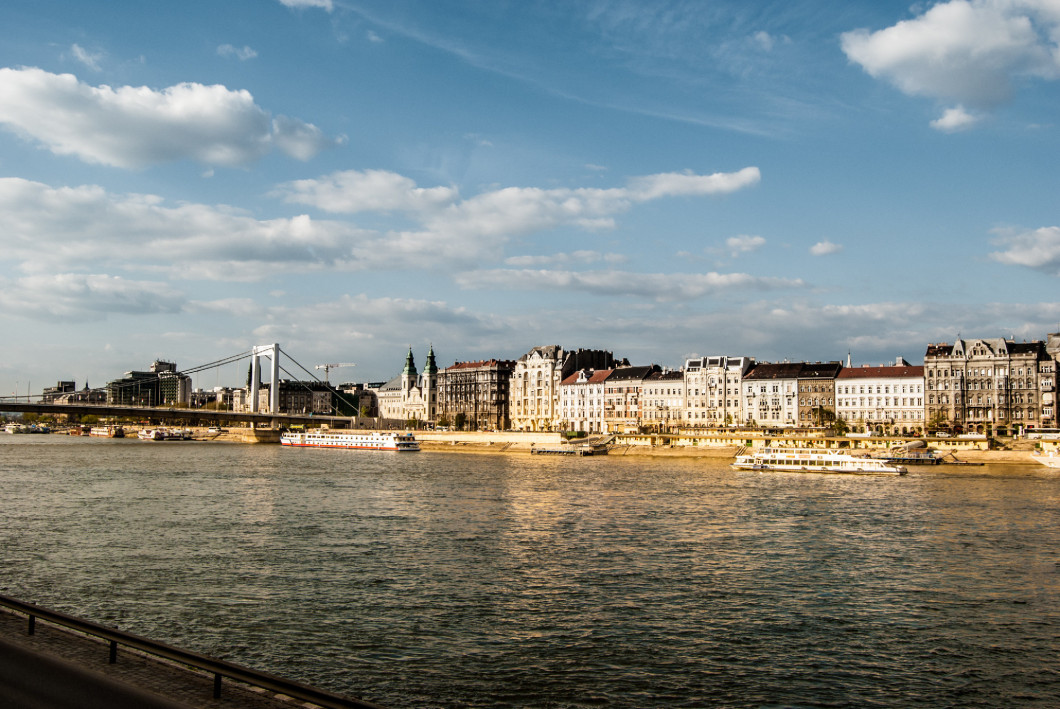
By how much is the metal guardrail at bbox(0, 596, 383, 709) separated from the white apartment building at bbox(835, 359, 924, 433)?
113378 millimetres

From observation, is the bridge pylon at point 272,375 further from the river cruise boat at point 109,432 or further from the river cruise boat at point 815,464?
the river cruise boat at point 815,464

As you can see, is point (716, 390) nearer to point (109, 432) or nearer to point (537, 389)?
point (537, 389)

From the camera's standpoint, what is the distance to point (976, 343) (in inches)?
4496

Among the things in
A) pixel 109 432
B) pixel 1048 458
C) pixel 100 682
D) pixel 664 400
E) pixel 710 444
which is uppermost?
pixel 664 400

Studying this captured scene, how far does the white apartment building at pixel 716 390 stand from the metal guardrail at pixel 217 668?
12103 cm

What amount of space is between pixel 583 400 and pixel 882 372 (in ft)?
162

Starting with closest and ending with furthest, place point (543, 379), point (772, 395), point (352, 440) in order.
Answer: point (352, 440) < point (772, 395) < point (543, 379)

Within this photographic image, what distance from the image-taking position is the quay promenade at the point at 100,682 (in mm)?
11656

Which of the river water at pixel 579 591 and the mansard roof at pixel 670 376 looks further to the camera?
the mansard roof at pixel 670 376

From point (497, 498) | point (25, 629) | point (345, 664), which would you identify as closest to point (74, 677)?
point (25, 629)

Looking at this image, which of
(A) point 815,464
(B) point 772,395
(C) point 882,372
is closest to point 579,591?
(A) point 815,464

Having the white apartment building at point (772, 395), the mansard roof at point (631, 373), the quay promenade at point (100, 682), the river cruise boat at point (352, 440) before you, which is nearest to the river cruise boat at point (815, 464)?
the white apartment building at point (772, 395)

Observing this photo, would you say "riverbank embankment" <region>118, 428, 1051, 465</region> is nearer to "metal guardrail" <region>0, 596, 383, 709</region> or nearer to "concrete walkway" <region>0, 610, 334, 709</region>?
"concrete walkway" <region>0, 610, 334, 709</region>

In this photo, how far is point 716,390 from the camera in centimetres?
13375
